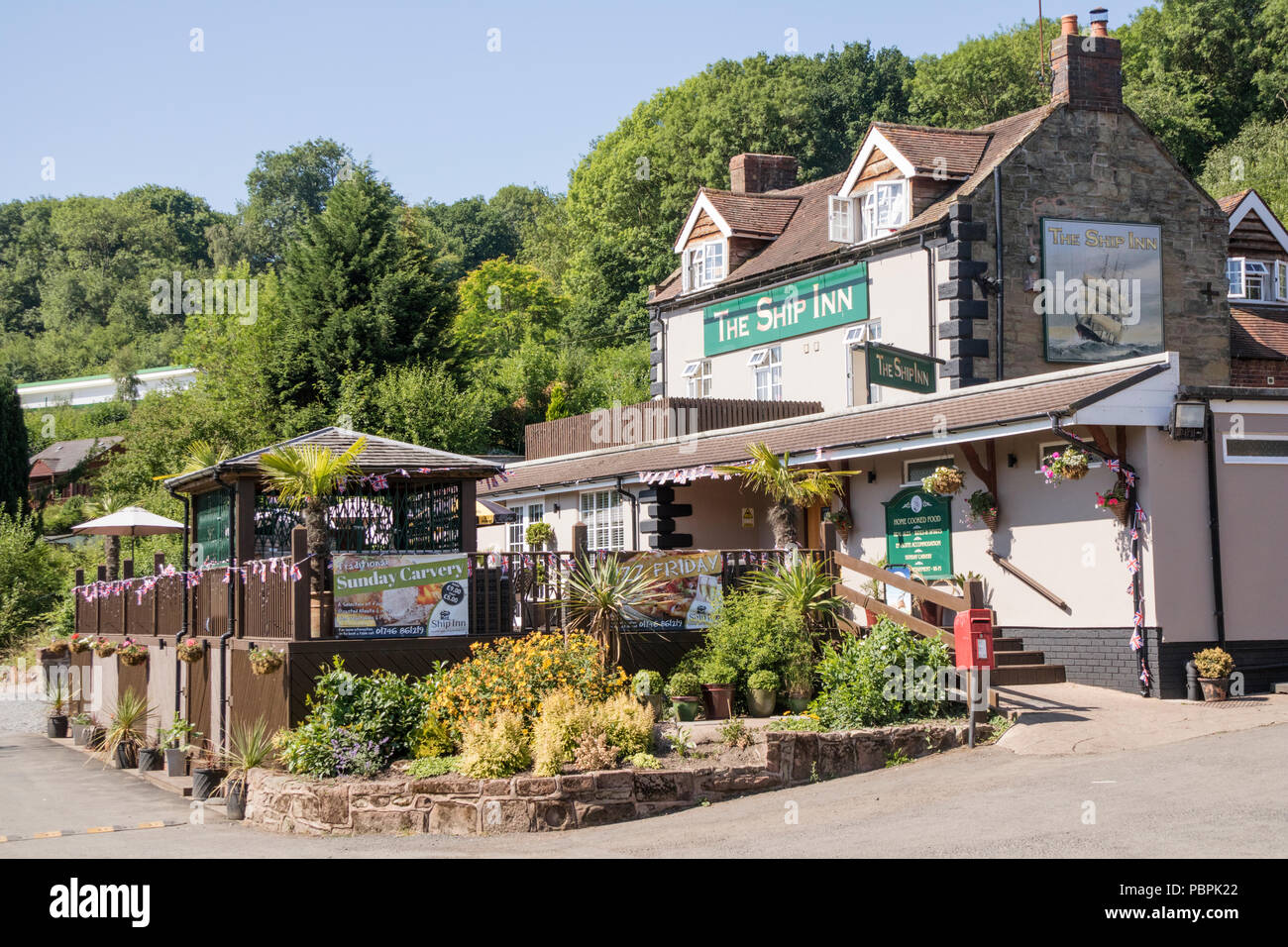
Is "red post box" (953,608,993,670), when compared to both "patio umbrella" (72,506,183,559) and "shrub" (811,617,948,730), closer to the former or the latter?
"shrub" (811,617,948,730)

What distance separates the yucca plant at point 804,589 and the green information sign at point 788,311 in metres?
11.0

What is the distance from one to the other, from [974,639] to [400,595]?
6.67 m

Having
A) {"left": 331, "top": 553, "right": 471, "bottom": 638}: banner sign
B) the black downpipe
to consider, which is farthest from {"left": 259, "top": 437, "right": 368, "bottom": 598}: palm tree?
the black downpipe

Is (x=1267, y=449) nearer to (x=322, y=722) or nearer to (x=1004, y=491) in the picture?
(x=1004, y=491)

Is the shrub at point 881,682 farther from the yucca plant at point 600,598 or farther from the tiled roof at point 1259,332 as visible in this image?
the tiled roof at point 1259,332

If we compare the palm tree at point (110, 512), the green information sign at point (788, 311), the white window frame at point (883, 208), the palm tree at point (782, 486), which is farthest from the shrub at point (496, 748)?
the white window frame at point (883, 208)

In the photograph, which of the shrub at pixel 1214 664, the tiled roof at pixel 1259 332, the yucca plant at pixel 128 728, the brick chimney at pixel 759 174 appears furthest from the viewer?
the brick chimney at pixel 759 174

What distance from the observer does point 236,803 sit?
1502cm

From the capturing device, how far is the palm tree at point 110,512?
28.1m

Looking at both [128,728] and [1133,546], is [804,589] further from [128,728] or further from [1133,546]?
[128,728]

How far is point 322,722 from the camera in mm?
14367

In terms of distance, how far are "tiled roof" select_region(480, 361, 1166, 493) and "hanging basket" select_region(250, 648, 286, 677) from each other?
30.5 feet

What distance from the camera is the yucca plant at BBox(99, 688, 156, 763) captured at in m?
21.0

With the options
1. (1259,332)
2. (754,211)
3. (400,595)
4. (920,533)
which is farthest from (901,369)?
(1259,332)
